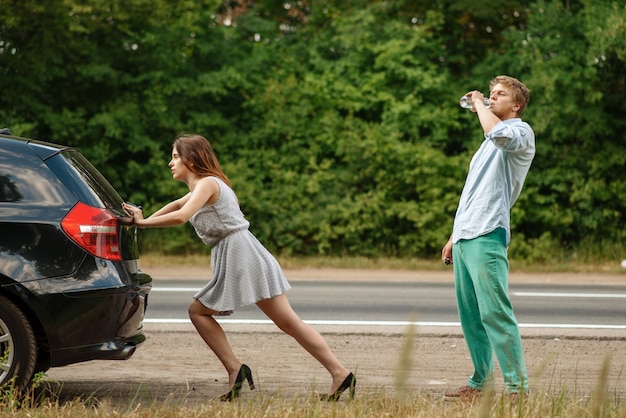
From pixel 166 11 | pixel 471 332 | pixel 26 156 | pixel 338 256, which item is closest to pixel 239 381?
pixel 471 332

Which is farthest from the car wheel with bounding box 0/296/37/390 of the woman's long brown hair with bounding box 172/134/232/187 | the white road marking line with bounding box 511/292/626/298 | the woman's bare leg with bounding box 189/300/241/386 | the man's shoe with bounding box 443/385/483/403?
the white road marking line with bounding box 511/292/626/298

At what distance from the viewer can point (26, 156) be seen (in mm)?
5309

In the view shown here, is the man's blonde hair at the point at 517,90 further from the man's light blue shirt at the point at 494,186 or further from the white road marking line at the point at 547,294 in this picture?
the white road marking line at the point at 547,294

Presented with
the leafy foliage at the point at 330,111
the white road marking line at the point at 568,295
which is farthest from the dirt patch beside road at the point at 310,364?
the leafy foliage at the point at 330,111

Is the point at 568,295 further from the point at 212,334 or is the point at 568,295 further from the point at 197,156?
the point at 197,156

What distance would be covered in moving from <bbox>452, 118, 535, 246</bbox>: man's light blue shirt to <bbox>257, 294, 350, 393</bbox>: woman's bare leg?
1.04 meters

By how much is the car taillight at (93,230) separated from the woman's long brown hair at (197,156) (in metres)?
0.56

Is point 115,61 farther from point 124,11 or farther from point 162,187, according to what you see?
point 162,187

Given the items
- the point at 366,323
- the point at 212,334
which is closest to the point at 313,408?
the point at 212,334

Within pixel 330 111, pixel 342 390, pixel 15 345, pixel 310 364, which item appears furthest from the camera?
pixel 330 111

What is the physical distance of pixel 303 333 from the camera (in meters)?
5.51

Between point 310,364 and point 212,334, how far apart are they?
158 centimetres

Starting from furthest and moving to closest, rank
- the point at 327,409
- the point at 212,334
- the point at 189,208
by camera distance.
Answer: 1. the point at 212,334
2. the point at 189,208
3. the point at 327,409

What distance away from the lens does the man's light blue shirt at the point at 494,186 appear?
517 centimetres
